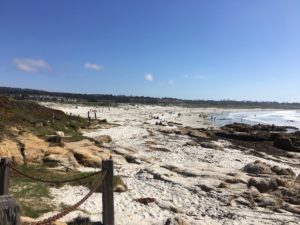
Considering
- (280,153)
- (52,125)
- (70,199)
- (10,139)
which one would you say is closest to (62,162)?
(10,139)

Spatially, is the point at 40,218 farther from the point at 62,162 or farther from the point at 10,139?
the point at 10,139

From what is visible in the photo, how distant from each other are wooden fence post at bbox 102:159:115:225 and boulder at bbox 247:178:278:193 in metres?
7.73

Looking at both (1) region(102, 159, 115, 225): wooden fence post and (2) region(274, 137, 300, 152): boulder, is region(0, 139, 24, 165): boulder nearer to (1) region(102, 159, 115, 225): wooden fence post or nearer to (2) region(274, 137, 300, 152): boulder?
(1) region(102, 159, 115, 225): wooden fence post

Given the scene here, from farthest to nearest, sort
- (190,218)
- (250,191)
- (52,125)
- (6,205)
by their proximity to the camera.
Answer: (52,125), (250,191), (190,218), (6,205)

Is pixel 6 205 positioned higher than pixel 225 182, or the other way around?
pixel 6 205

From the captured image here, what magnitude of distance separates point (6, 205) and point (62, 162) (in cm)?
1080

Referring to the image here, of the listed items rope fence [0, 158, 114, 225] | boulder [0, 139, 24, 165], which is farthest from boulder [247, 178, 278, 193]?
boulder [0, 139, 24, 165]

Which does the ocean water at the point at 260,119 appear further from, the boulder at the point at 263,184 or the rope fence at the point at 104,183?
the rope fence at the point at 104,183

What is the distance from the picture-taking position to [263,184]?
526 inches

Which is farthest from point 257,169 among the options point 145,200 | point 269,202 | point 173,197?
point 145,200

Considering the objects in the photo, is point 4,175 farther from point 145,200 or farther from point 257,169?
point 257,169

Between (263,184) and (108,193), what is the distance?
8.09 meters

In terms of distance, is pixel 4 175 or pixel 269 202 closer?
pixel 4 175

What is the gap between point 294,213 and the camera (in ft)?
36.1
